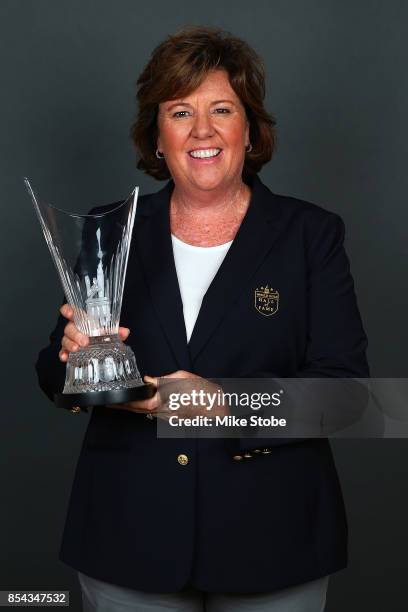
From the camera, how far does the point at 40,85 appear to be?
4262 millimetres

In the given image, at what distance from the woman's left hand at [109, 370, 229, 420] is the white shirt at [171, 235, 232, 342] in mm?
252

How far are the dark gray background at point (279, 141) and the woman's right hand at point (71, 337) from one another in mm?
1591

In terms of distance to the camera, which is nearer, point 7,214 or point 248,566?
point 248,566

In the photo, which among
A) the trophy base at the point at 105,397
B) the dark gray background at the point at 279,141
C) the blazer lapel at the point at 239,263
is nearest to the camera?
the trophy base at the point at 105,397

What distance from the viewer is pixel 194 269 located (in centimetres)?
283

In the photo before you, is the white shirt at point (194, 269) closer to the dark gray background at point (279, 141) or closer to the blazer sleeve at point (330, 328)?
the blazer sleeve at point (330, 328)

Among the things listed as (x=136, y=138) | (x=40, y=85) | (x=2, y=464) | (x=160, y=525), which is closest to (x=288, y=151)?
(x=40, y=85)

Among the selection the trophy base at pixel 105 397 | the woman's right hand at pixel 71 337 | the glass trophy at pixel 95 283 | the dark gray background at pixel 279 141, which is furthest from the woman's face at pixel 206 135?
the dark gray background at pixel 279 141

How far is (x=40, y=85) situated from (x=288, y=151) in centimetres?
98

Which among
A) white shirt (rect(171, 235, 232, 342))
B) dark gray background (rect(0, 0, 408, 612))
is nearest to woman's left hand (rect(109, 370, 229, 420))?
white shirt (rect(171, 235, 232, 342))

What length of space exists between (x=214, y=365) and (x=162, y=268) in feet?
0.98

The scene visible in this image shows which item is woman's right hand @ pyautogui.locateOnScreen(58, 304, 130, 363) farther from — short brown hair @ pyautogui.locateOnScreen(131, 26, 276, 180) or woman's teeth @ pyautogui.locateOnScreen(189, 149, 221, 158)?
short brown hair @ pyautogui.locateOnScreen(131, 26, 276, 180)

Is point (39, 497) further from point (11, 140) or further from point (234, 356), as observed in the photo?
point (234, 356)

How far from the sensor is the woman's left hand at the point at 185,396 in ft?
8.22
